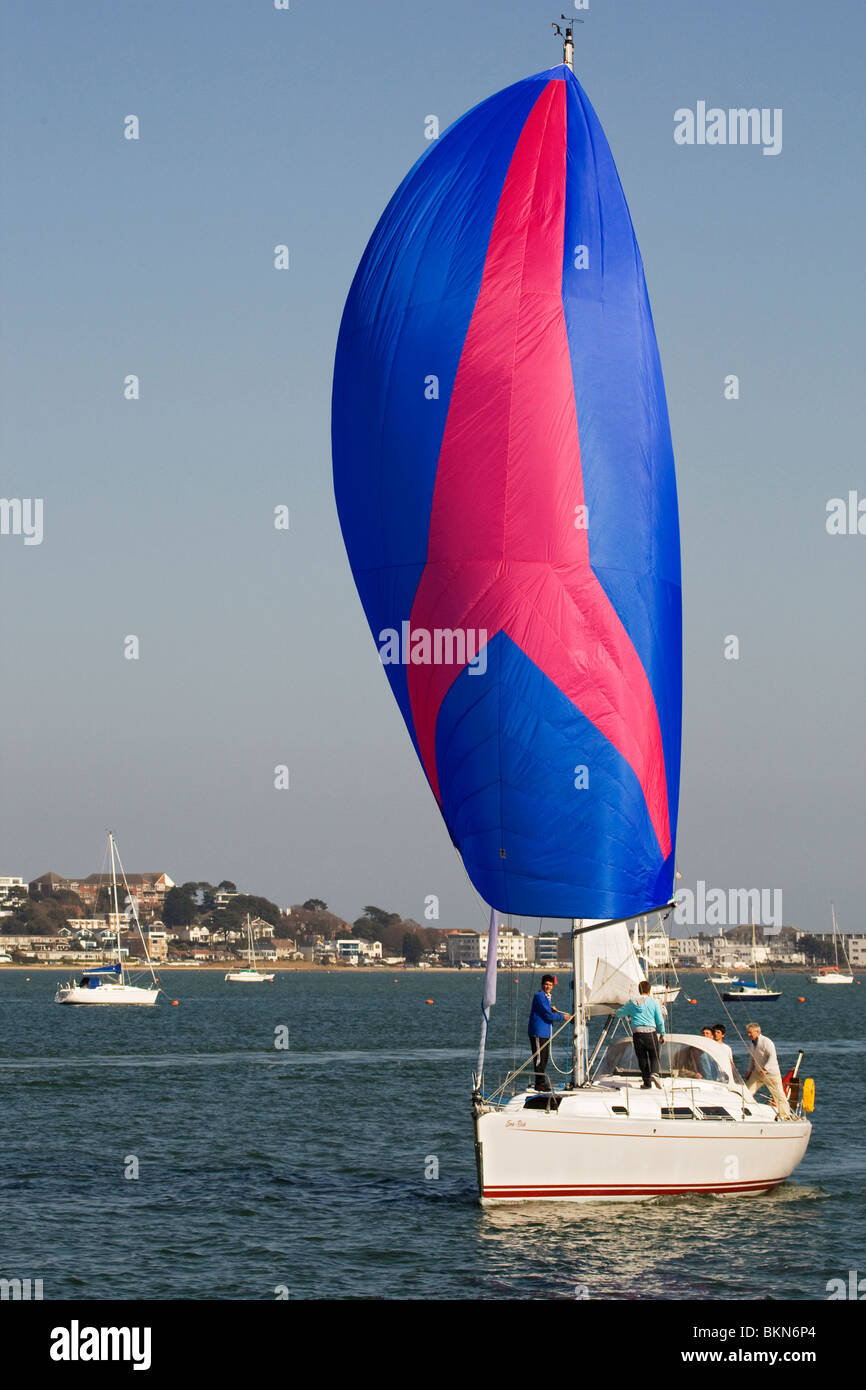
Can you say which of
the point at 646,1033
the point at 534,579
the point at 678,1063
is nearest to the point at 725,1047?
the point at 678,1063

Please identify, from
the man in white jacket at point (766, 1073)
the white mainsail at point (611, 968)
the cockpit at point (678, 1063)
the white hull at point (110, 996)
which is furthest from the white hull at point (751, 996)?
the cockpit at point (678, 1063)

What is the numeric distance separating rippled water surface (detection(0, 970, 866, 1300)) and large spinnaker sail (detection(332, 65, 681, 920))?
14.2 feet

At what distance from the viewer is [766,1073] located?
22953 mm

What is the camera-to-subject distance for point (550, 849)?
2111 centimetres

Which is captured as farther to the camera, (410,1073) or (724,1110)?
(410,1073)

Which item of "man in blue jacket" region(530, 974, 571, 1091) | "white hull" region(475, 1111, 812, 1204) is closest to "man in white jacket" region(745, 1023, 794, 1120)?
"white hull" region(475, 1111, 812, 1204)

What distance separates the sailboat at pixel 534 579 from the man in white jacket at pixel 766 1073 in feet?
1.16

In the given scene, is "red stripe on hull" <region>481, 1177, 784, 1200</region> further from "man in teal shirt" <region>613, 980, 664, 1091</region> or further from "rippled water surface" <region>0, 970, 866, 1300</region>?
"man in teal shirt" <region>613, 980, 664, 1091</region>

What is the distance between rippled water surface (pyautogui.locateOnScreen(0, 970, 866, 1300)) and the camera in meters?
18.2

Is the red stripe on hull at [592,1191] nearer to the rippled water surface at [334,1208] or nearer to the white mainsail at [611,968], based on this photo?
the rippled water surface at [334,1208]
